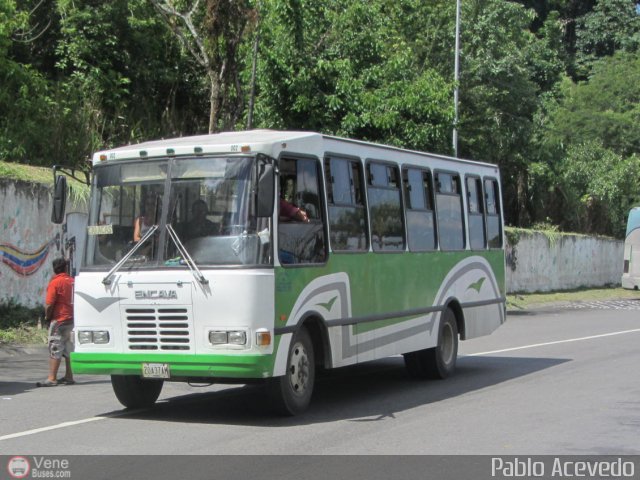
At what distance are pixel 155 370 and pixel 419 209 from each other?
16.3 feet

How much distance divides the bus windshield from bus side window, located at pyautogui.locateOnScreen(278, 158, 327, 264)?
423 mm

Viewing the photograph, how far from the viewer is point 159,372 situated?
32.2 ft

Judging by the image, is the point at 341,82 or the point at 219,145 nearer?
the point at 219,145

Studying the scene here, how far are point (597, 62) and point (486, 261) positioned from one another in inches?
1757

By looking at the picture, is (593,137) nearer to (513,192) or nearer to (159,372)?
(513,192)

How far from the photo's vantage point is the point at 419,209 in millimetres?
13500

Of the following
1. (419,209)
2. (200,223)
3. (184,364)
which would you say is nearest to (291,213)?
(200,223)

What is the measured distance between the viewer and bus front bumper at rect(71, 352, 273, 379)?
952cm

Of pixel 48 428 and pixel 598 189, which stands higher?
pixel 598 189

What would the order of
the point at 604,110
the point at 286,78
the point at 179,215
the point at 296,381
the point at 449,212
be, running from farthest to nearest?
the point at 604,110 → the point at 286,78 → the point at 449,212 → the point at 296,381 → the point at 179,215

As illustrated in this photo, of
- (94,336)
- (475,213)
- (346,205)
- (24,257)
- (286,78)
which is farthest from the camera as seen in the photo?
(286,78)

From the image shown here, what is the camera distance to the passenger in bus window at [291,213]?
1023 cm

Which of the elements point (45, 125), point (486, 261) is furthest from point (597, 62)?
point (486, 261)
